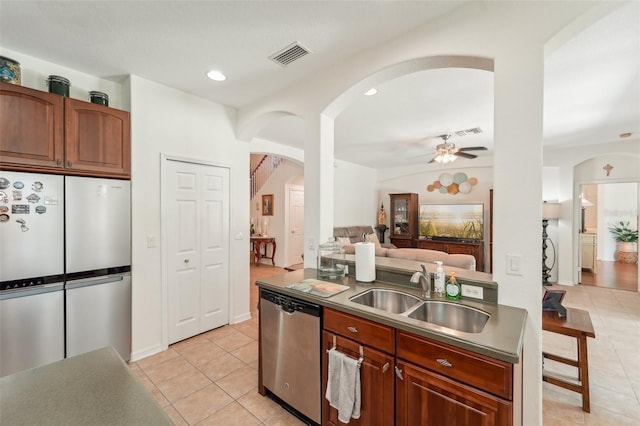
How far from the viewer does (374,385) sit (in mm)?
1557

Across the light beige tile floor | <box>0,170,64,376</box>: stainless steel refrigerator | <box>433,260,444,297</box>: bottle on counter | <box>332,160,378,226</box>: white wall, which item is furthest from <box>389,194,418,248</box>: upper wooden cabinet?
<box>0,170,64,376</box>: stainless steel refrigerator

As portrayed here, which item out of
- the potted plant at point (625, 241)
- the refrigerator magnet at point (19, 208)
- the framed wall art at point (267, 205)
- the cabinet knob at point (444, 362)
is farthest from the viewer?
the framed wall art at point (267, 205)

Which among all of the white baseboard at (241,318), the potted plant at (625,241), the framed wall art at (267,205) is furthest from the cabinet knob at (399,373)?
the potted plant at (625,241)

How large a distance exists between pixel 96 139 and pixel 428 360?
308cm

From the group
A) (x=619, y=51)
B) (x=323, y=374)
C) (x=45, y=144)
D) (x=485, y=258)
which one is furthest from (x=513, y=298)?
(x=485, y=258)

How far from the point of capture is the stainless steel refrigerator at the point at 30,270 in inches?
80.7

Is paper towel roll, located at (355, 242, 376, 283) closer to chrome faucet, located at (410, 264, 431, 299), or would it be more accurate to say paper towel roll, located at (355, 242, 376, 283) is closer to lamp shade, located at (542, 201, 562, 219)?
chrome faucet, located at (410, 264, 431, 299)

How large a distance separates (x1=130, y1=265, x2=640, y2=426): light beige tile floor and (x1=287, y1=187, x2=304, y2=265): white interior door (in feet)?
12.5

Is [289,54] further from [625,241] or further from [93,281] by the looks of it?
[625,241]

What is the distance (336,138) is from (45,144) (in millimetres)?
3795

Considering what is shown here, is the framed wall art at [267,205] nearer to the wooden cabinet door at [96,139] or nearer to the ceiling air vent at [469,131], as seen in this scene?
the ceiling air vent at [469,131]

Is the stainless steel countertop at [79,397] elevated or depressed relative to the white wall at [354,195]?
depressed

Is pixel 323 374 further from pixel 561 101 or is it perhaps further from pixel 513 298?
pixel 561 101

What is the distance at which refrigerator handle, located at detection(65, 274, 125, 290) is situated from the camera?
2333mm
